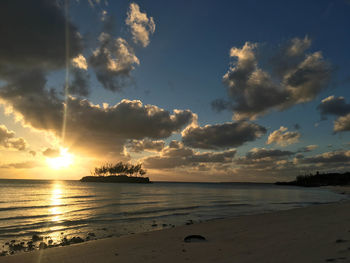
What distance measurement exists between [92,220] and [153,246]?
1210 centimetres

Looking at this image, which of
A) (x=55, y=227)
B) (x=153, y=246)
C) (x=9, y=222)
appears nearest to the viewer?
(x=153, y=246)

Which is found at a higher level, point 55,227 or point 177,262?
point 177,262

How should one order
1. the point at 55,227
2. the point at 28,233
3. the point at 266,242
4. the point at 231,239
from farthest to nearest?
1. the point at 55,227
2. the point at 28,233
3. the point at 231,239
4. the point at 266,242

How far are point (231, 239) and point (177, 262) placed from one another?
4.27 meters

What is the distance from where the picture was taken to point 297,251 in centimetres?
765

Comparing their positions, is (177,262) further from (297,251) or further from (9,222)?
(9,222)

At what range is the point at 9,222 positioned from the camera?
19000 mm

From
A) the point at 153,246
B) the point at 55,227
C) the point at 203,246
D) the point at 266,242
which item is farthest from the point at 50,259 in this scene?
the point at 55,227

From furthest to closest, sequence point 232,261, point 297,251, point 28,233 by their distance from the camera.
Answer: point 28,233
point 297,251
point 232,261

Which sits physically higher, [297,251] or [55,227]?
[297,251]

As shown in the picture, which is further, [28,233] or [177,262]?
[28,233]

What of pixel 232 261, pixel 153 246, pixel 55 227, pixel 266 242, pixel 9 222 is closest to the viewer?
pixel 232 261

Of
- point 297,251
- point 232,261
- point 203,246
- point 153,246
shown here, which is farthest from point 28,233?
point 297,251

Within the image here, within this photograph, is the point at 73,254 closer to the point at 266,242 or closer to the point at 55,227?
the point at 266,242
